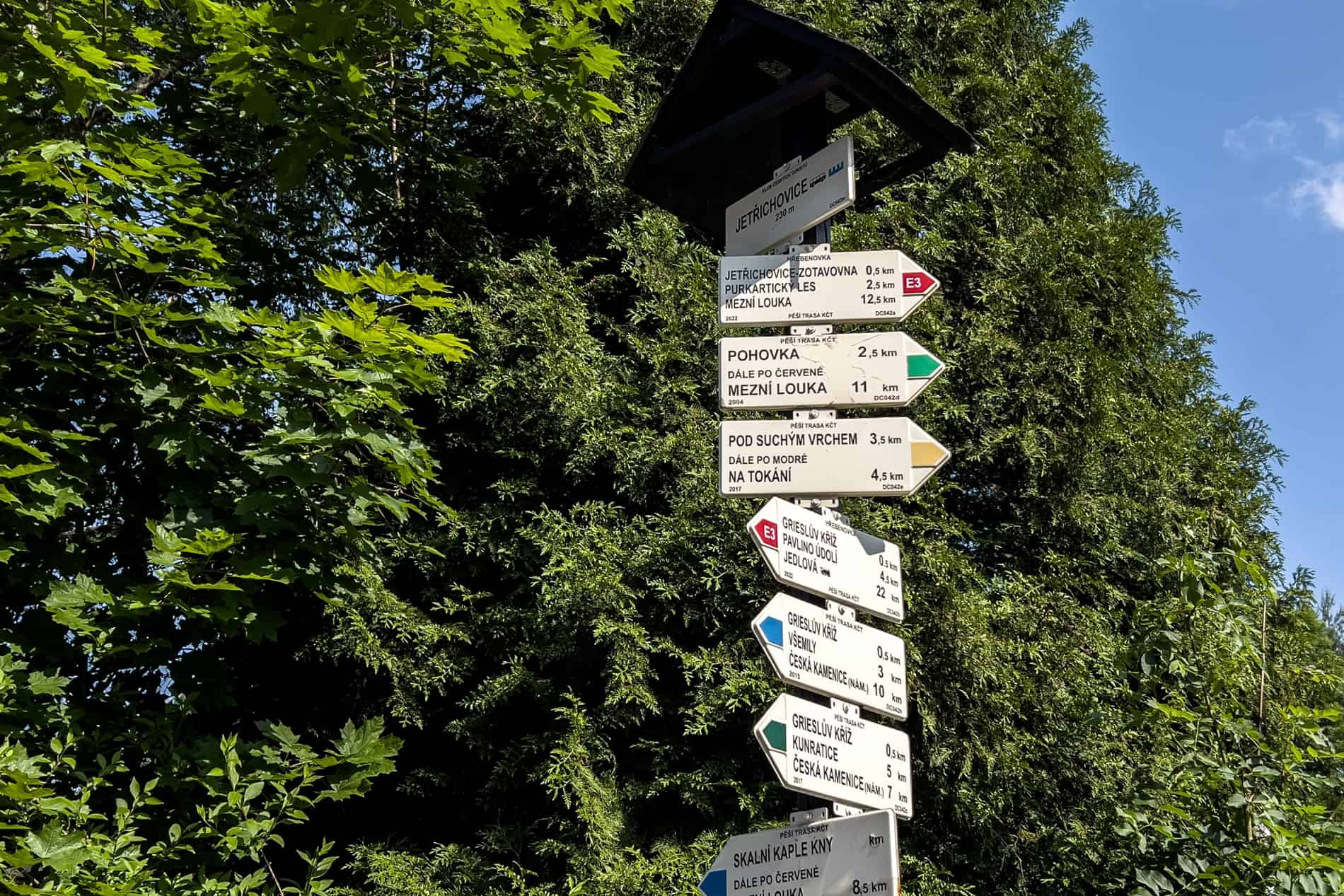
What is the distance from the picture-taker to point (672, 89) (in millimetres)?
4441

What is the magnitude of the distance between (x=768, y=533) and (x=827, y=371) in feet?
2.02

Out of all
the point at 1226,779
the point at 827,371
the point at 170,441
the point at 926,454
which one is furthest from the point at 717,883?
the point at 170,441

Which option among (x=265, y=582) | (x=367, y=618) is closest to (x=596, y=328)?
(x=367, y=618)

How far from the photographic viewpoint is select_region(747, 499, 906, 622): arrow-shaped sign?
11.6ft

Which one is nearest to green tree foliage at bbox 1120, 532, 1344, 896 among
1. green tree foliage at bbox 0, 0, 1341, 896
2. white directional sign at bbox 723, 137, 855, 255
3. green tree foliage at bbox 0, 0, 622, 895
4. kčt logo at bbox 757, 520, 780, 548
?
green tree foliage at bbox 0, 0, 1341, 896

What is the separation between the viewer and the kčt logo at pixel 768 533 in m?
3.51

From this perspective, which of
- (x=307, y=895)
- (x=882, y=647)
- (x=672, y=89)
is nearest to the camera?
(x=882, y=647)

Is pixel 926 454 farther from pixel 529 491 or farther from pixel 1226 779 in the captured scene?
pixel 529 491

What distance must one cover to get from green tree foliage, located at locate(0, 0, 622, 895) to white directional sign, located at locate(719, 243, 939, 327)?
6.16 ft

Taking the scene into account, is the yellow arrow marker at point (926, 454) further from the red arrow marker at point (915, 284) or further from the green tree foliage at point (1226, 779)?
the green tree foliage at point (1226, 779)

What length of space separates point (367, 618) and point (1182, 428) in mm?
5565

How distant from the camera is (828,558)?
12.0 ft

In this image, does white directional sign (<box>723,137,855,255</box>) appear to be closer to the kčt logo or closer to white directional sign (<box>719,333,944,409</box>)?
white directional sign (<box>719,333,944,409</box>)

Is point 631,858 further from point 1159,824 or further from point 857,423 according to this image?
point 857,423
